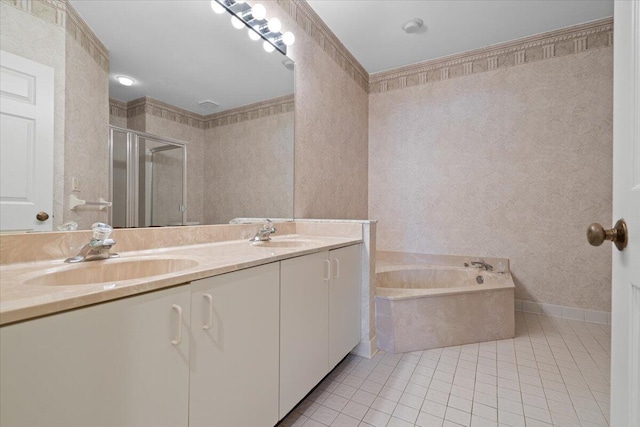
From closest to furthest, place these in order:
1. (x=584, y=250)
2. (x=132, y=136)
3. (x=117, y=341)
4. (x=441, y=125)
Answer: (x=117, y=341) < (x=132, y=136) < (x=584, y=250) < (x=441, y=125)

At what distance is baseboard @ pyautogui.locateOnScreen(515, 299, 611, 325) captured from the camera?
2465 millimetres

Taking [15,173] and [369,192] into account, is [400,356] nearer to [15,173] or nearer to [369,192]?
[369,192]

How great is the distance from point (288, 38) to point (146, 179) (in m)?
1.46

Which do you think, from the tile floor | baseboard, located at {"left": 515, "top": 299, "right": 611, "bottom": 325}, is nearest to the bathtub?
the tile floor

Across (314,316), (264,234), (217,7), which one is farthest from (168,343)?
(217,7)

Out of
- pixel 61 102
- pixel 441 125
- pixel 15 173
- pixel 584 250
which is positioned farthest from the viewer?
pixel 441 125

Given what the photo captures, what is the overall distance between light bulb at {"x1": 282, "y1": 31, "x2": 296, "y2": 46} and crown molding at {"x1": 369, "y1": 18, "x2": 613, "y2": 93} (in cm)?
153

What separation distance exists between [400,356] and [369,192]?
1.89 m

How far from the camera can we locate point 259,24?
1914 mm

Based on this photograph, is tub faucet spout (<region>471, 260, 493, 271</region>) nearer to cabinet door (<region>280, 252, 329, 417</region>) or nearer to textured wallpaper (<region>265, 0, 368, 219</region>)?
textured wallpaper (<region>265, 0, 368, 219</region>)

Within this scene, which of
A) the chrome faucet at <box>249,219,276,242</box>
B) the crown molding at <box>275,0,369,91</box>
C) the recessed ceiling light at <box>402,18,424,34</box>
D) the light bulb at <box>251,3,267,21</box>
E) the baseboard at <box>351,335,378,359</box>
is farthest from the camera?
the recessed ceiling light at <box>402,18,424,34</box>

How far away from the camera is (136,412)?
0.68 m

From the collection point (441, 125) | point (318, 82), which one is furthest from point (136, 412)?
point (441, 125)

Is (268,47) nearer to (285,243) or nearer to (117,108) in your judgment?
(117,108)
